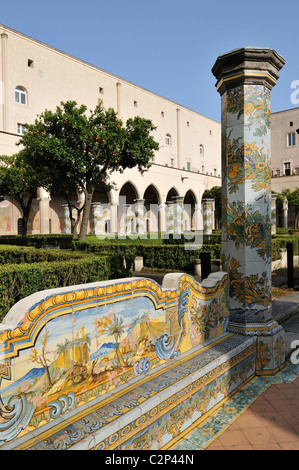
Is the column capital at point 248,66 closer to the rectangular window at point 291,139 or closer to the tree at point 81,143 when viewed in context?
the tree at point 81,143

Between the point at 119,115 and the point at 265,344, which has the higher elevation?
the point at 119,115

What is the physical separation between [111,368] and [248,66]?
10.5 feet

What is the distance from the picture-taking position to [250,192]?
140 inches

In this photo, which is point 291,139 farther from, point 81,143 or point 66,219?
point 81,143

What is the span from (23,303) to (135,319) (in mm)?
875

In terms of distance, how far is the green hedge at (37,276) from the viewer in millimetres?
5250

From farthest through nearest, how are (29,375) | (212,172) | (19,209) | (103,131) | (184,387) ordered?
(212,172) < (19,209) < (103,131) < (184,387) < (29,375)

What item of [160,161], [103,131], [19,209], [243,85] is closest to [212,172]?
[160,161]

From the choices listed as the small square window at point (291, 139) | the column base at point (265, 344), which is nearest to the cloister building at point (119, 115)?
the small square window at point (291, 139)

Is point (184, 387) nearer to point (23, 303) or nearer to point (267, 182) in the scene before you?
point (23, 303)

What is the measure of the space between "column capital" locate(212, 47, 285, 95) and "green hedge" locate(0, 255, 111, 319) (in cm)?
399

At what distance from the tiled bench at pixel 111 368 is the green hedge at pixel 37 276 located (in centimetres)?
Result: 332

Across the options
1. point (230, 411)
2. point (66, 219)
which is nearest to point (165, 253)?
point (230, 411)
